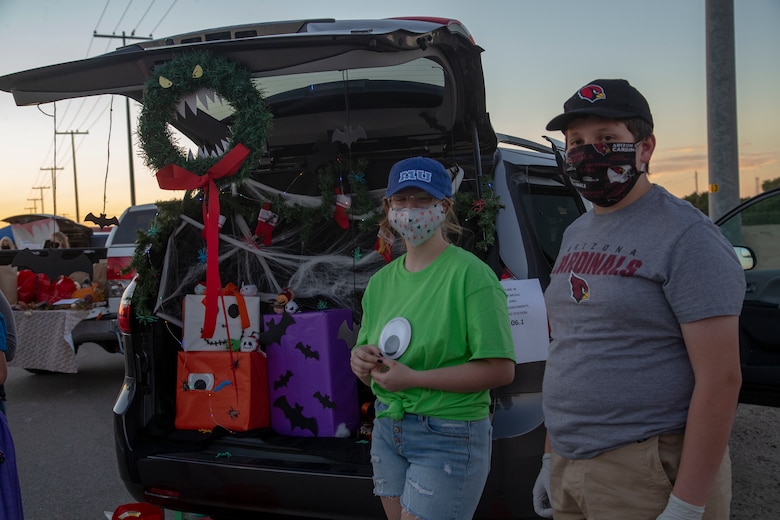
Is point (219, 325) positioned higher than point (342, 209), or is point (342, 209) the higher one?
point (342, 209)

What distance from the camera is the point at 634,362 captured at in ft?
5.32

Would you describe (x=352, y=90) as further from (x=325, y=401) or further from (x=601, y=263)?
(x=601, y=263)

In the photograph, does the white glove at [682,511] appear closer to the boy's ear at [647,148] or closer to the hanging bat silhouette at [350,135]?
the boy's ear at [647,148]

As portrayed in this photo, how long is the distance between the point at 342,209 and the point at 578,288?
84.9 inches

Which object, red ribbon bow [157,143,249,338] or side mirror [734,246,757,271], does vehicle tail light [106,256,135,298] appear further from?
side mirror [734,246,757,271]

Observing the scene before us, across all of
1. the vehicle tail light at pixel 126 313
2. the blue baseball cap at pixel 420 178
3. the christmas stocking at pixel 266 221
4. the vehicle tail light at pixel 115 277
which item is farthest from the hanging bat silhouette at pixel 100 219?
the vehicle tail light at pixel 115 277

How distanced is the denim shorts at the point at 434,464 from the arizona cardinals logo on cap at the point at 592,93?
1.09 meters

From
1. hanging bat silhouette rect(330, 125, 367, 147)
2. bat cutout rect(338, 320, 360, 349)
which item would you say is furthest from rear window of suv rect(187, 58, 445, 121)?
bat cutout rect(338, 320, 360, 349)

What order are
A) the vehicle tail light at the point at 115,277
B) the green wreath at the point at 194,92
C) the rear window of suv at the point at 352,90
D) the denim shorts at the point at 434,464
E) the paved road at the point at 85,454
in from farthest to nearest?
the vehicle tail light at the point at 115,277 < the paved road at the point at 85,454 < the rear window of suv at the point at 352,90 < the green wreath at the point at 194,92 < the denim shorts at the point at 434,464

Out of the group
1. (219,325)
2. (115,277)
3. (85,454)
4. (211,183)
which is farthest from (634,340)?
(115,277)

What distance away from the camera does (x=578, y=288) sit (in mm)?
1743

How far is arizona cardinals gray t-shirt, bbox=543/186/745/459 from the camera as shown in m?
1.52

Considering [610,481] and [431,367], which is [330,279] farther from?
[610,481]

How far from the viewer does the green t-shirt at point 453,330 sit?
2111 millimetres
